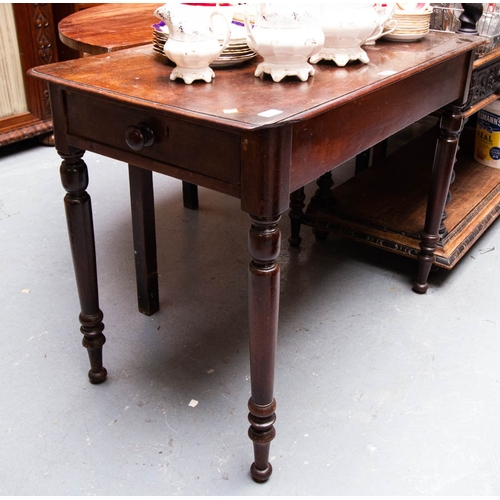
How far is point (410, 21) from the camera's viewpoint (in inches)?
71.2

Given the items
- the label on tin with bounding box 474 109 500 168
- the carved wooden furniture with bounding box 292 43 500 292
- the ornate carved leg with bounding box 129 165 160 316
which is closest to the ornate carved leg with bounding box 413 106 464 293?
the carved wooden furniture with bounding box 292 43 500 292

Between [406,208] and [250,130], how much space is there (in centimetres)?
145

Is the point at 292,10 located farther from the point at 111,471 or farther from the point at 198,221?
the point at 198,221

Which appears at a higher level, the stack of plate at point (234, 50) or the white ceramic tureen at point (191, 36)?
the white ceramic tureen at point (191, 36)

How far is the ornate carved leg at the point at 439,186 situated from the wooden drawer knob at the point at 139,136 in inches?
42.7

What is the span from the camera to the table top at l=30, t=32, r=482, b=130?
1205 millimetres

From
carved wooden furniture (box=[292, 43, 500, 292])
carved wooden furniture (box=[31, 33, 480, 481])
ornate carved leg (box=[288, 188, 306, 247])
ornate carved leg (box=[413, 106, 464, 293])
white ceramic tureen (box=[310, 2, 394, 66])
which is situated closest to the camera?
carved wooden furniture (box=[31, 33, 480, 481])

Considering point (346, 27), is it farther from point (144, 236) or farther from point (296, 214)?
point (296, 214)

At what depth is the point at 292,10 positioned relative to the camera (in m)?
1.30

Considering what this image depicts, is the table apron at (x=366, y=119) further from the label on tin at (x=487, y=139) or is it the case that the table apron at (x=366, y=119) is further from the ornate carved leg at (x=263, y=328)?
the label on tin at (x=487, y=139)

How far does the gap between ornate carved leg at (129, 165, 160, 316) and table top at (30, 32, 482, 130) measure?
14.2 inches

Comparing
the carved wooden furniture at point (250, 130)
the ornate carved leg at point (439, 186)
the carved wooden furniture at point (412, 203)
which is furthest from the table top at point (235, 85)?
the carved wooden furniture at point (412, 203)

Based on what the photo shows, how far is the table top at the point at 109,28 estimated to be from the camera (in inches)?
79.4

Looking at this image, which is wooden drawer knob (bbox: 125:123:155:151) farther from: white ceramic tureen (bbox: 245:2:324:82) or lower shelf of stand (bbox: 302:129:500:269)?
lower shelf of stand (bbox: 302:129:500:269)
